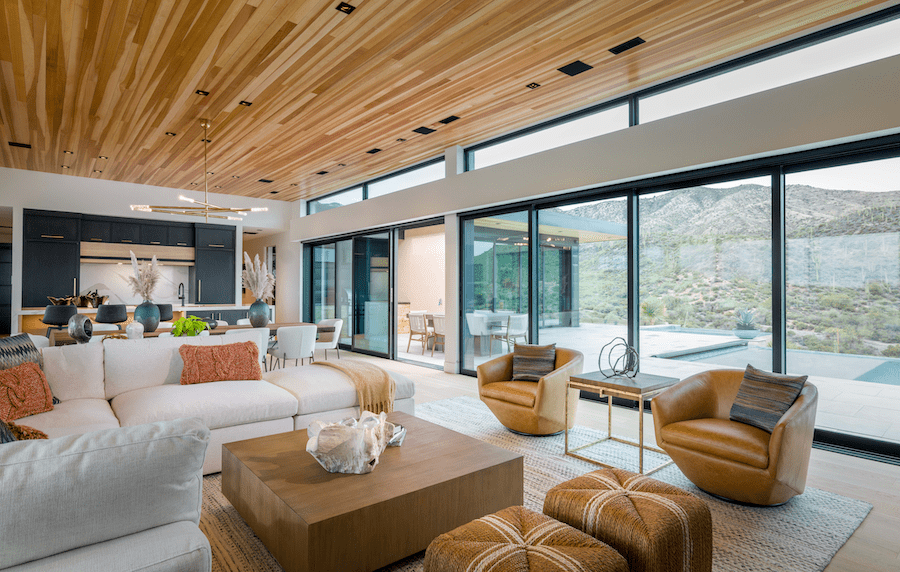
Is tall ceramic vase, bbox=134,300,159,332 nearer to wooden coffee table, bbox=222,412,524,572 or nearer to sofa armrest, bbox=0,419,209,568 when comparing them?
wooden coffee table, bbox=222,412,524,572

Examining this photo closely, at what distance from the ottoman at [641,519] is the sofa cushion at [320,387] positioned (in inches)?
81.8

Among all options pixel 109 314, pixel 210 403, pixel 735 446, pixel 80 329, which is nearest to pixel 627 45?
pixel 735 446

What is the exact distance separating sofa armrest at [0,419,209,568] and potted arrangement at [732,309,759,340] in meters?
4.18

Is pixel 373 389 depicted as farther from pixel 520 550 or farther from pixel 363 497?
pixel 520 550

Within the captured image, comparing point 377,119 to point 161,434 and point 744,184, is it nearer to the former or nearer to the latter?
point 744,184

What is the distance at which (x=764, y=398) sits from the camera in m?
2.87

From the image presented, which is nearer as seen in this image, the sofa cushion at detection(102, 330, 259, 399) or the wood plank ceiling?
the wood plank ceiling

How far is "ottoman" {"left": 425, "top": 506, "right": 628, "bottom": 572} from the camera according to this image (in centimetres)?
143

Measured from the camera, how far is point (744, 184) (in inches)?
160

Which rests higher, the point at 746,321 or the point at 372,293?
the point at 372,293

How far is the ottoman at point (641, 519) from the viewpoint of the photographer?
5.38 ft

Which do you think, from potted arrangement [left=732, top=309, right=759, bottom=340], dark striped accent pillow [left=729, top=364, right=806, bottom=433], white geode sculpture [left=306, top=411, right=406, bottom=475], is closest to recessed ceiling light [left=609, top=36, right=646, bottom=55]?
potted arrangement [left=732, top=309, right=759, bottom=340]

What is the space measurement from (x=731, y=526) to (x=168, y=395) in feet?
11.1

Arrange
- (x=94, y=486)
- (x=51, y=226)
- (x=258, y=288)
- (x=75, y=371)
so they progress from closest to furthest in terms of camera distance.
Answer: (x=94, y=486) → (x=75, y=371) → (x=258, y=288) → (x=51, y=226)
